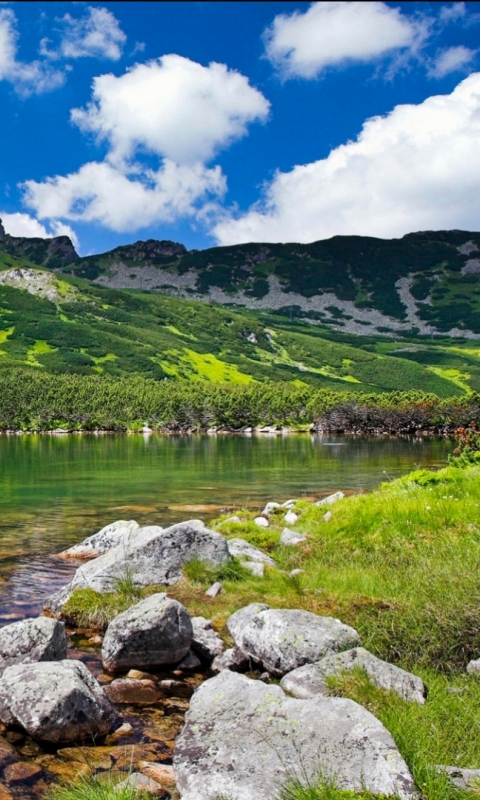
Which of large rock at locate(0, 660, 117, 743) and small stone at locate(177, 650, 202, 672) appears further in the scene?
small stone at locate(177, 650, 202, 672)

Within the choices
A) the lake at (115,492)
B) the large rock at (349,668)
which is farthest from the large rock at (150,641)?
the lake at (115,492)

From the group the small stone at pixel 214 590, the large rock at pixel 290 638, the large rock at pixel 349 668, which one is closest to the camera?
the large rock at pixel 349 668

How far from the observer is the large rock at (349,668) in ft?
28.8

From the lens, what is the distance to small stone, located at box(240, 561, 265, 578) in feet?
54.1

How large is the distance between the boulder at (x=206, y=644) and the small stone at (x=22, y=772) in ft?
14.5

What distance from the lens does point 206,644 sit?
12.7 metres

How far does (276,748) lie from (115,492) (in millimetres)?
39571

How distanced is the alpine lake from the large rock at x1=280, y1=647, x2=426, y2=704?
2159mm

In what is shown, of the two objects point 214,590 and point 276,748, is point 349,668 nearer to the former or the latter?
point 276,748

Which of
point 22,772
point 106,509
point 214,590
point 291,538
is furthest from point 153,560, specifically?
point 106,509

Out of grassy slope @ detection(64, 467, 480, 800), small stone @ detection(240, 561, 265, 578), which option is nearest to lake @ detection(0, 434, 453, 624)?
small stone @ detection(240, 561, 265, 578)

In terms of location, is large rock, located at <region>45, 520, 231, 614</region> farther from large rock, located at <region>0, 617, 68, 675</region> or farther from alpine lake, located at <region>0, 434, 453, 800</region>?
large rock, located at <region>0, 617, 68, 675</region>

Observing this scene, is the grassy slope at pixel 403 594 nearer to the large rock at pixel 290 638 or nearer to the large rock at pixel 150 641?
the large rock at pixel 290 638

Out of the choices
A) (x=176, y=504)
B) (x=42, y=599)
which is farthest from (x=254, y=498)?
(x=42, y=599)
